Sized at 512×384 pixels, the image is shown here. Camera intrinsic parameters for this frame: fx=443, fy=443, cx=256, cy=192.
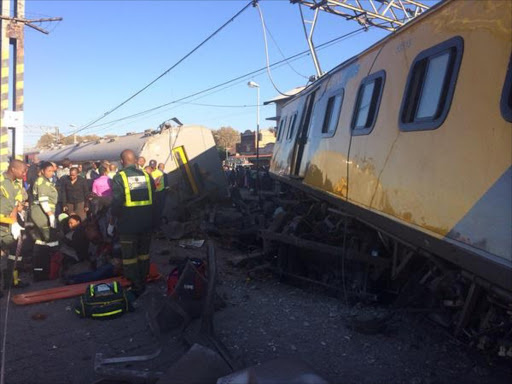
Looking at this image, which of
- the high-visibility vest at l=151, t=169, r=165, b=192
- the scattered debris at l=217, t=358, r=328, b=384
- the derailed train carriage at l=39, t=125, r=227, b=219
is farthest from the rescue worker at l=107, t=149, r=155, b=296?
the derailed train carriage at l=39, t=125, r=227, b=219

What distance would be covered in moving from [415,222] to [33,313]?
4.67 meters

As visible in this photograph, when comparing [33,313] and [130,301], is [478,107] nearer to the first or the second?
[130,301]

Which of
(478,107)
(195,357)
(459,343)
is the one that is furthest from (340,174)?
(195,357)

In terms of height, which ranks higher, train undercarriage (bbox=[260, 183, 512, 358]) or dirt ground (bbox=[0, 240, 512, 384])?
train undercarriage (bbox=[260, 183, 512, 358])

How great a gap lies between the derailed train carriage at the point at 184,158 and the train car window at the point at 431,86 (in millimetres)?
8912

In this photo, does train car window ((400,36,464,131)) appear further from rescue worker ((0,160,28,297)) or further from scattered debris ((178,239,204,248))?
scattered debris ((178,239,204,248))

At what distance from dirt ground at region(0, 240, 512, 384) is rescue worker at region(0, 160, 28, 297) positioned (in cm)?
78

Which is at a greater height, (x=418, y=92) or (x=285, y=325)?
(x=418, y=92)

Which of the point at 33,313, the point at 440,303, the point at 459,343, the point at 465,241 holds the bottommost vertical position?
the point at 33,313

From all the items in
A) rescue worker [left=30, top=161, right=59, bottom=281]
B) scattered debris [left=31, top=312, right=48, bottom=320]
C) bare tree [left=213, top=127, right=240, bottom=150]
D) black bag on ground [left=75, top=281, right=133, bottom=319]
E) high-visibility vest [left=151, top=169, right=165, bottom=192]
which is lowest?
scattered debris [left=31, top=312, right=48, bottom=320]

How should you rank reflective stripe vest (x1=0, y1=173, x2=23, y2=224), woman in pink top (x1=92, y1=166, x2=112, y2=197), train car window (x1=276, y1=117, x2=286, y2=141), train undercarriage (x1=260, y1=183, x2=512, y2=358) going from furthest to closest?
1. train car window (x1=276, y1=117, x2=286, y2=141)
2. woman in pink top (x1=92, y1=166, x2=112, y2=197)
3. reflective stripe vest (x1=0, y1=173, x2=23, y2=224)
4. train undercarriage (x1=260, y1=183, x2=512, y2=358)

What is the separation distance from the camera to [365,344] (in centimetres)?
456

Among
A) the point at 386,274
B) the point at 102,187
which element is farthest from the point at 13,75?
Result: the point at 386,274

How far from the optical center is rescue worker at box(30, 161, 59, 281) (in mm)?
7074
